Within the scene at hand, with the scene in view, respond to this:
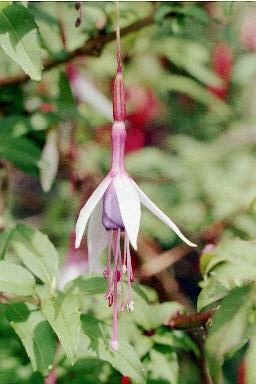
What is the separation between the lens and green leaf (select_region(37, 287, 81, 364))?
78 cm

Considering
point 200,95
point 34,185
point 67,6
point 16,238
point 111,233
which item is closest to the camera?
point 111,233

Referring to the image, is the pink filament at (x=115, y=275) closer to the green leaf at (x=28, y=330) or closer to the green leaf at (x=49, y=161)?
the green leaf at (x=28, y=330)

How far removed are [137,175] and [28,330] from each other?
0.81 meters

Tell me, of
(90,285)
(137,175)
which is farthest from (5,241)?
(137,175)

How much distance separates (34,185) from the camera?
2.08 meters

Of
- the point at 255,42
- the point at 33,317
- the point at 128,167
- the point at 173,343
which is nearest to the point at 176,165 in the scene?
the point at 128,167

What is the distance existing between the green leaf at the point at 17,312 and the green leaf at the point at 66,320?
0.02m

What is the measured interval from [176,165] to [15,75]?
0.47m

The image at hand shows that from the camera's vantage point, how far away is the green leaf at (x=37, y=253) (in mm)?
906

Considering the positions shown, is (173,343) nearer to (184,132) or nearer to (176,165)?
(176,165)

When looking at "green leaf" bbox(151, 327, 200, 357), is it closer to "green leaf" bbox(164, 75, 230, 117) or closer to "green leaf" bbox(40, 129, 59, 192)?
"green leaf" bbox(40, 129, 59, 192)

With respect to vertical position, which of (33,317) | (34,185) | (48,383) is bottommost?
(34,185)

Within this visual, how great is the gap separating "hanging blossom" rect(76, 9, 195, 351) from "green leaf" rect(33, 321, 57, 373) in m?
0.06

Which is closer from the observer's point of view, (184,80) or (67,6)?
(67,6)
